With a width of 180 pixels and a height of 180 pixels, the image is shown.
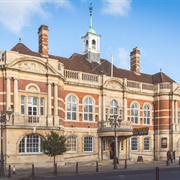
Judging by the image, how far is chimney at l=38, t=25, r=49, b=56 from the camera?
34469 mm

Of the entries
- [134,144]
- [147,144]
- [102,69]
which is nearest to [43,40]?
[102,69]

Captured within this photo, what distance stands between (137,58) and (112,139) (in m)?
14.6

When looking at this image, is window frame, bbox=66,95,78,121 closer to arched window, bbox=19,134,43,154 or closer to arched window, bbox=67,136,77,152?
arched window, bbox=67,136,77,152

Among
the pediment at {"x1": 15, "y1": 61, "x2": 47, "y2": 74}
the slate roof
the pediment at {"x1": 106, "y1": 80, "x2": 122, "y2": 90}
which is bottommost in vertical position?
the pediment at {"x1": 106, "y1": 80, "x2": 122, "y2": 90}

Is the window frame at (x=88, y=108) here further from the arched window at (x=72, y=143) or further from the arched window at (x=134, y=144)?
the arched window at (x=134, y=144)

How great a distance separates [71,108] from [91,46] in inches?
450

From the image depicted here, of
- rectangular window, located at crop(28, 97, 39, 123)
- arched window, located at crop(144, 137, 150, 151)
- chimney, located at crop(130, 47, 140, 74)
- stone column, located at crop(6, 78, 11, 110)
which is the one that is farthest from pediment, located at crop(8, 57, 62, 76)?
chimney, located at crop(130, 47, 140, 74)

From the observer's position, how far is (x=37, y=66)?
2977 centimetres

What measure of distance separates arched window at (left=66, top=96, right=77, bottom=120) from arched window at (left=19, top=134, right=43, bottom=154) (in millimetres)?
5929

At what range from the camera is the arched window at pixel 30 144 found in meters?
28.1

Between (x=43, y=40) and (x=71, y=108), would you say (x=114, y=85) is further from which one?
(x=43, y=40)

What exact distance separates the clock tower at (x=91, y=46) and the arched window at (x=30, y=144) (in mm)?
15929

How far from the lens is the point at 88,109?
35.6 meters

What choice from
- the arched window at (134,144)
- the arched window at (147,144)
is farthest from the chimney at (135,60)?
the arched window at (134,144)
